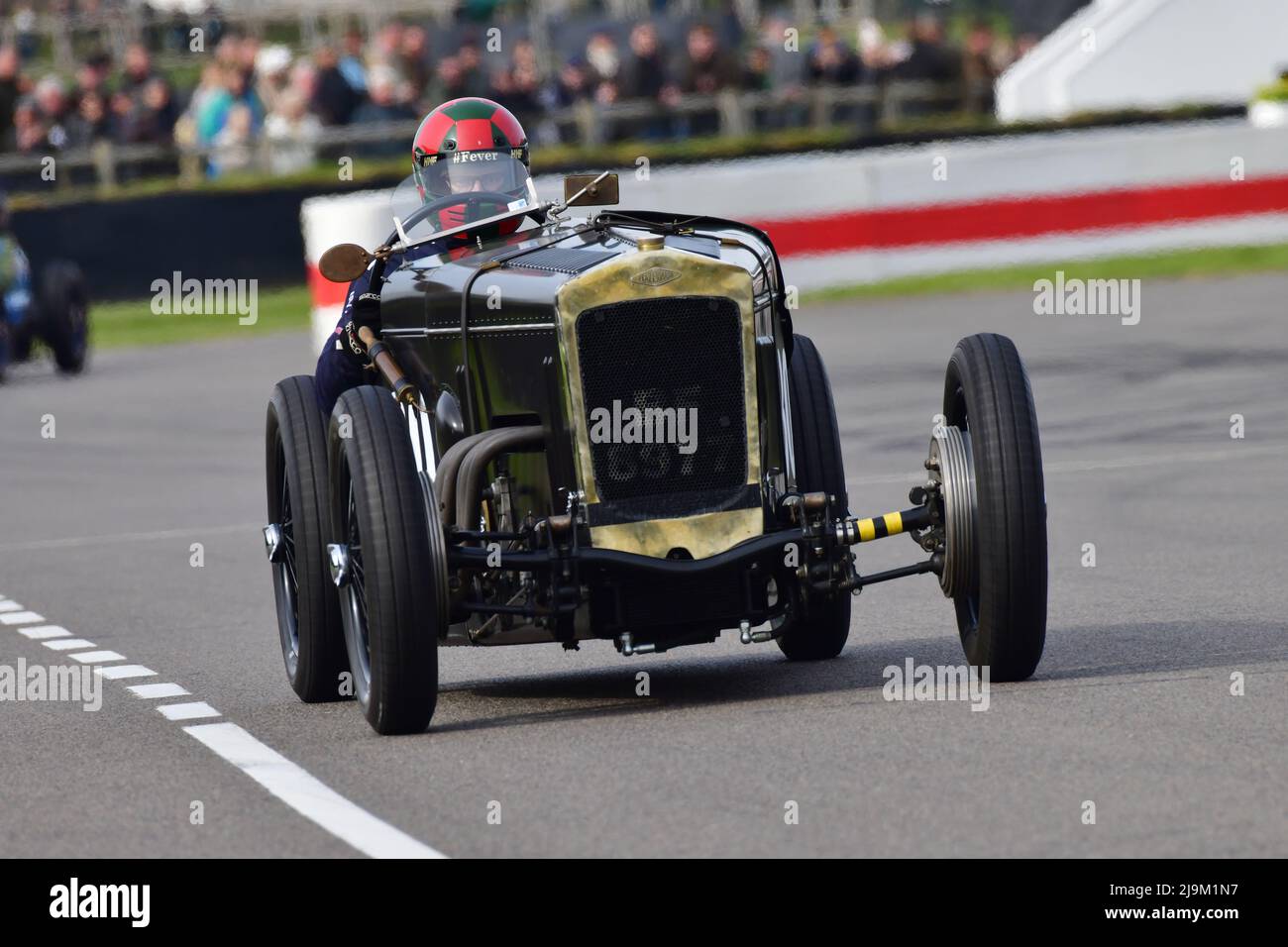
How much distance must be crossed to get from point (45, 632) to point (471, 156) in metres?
2.88

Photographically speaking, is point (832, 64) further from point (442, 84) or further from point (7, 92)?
point (7, 92)

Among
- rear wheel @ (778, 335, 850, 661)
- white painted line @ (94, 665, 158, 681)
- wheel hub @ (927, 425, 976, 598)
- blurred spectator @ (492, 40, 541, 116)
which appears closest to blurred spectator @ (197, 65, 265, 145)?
blurred spectator @ (492, 40, 541, 116)

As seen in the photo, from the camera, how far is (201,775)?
686 cm

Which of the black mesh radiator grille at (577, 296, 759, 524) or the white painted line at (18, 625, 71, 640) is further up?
the black mesh radiator grille at (577, 296, 759, 524)

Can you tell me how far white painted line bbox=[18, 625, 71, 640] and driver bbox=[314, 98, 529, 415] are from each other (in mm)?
2204

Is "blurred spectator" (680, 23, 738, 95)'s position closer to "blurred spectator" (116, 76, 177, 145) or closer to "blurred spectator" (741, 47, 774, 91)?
"blurred spectator" (741, 47, 774, 91)

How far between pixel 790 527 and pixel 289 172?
843 inches

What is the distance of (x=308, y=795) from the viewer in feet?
21.3

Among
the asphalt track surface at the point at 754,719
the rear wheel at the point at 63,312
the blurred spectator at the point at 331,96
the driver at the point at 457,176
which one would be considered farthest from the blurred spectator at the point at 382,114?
the driver at the point at 457,176

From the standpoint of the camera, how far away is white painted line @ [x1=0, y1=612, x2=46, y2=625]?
34.0ft

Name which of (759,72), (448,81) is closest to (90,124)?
(448,81)

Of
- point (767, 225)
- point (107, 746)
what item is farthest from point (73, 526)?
point (767, 225)

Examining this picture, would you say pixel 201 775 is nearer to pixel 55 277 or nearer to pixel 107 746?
pixel 107 746

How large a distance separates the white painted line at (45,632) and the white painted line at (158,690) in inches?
59.1
